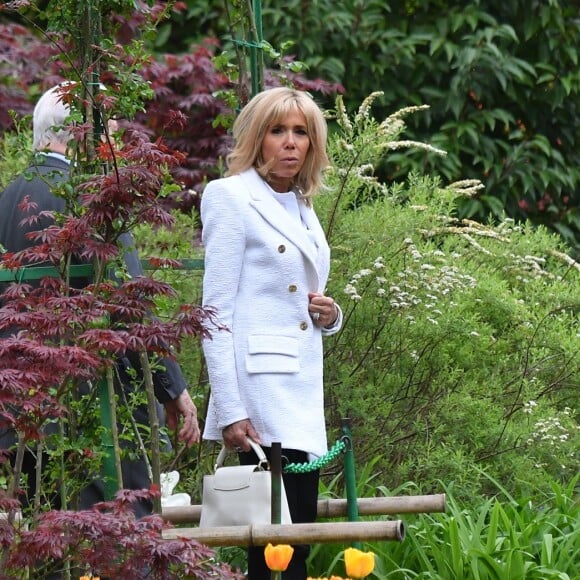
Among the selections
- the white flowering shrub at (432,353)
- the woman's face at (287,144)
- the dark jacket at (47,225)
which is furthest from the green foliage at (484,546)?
the woman's face at (287,144)

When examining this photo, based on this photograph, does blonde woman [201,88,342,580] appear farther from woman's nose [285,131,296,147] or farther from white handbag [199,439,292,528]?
white handbag [199,439,292,528]

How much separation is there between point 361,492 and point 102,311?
5.80ft

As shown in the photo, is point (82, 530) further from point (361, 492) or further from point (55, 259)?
point (361, 492)

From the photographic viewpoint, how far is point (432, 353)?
5.27 meters

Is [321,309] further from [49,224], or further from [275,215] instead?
[49,224]

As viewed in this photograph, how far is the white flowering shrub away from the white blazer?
1136mm

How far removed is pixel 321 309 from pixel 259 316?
200 mm

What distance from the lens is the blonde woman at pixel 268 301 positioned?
3631 millimetres

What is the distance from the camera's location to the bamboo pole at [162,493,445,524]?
367 centimetres

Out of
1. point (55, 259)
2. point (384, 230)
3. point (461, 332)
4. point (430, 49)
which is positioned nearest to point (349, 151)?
point (384, 230)

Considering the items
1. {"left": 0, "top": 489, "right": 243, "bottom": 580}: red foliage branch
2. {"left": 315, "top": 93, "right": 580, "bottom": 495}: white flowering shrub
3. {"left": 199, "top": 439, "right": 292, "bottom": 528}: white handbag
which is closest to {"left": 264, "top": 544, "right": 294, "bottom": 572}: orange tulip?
{"left": 0, "top": 489, "right": 243, "bottom": 580}: red foliage branch

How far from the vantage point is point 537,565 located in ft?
13.6

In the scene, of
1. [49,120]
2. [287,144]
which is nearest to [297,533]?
[287,144]

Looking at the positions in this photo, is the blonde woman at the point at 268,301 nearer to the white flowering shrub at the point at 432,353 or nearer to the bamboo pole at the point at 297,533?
the bamboo pole at the point at 297,533
